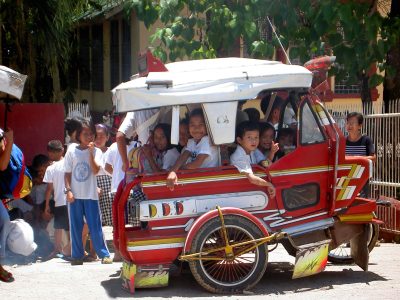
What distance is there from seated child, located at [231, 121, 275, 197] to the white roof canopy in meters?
0.45

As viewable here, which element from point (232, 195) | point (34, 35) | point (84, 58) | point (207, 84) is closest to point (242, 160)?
point (232, 195)

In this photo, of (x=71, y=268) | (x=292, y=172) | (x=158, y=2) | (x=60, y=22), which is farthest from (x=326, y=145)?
(x=60, y=22)

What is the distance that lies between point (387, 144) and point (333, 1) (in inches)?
96.9

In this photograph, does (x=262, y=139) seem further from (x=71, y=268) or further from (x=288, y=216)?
(x=71, y=268)

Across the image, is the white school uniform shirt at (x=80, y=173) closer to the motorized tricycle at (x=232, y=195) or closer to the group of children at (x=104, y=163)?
the group of children at (x=104, y=163)

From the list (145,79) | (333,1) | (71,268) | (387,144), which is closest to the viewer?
(145,79)

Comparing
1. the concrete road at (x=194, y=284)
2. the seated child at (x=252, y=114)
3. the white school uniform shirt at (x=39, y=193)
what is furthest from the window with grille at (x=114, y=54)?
the seated child at (x=252, y=114)

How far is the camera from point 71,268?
31.5 ft

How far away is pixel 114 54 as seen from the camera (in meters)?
23.6

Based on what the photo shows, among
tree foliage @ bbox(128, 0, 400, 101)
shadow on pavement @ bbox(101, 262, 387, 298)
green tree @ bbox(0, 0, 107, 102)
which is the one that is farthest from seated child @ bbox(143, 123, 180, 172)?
green tree @ bbox(0, 0, 107, 102)

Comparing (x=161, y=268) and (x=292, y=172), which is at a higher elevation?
(x=292, y=172)

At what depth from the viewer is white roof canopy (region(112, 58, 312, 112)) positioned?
775 cm

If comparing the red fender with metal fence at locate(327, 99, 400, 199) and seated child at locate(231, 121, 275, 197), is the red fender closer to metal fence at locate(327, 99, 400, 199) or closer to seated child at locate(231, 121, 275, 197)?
seated child at locate(231, 121, 275, 197)

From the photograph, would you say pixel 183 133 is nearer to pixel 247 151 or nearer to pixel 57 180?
pixel 247 151
